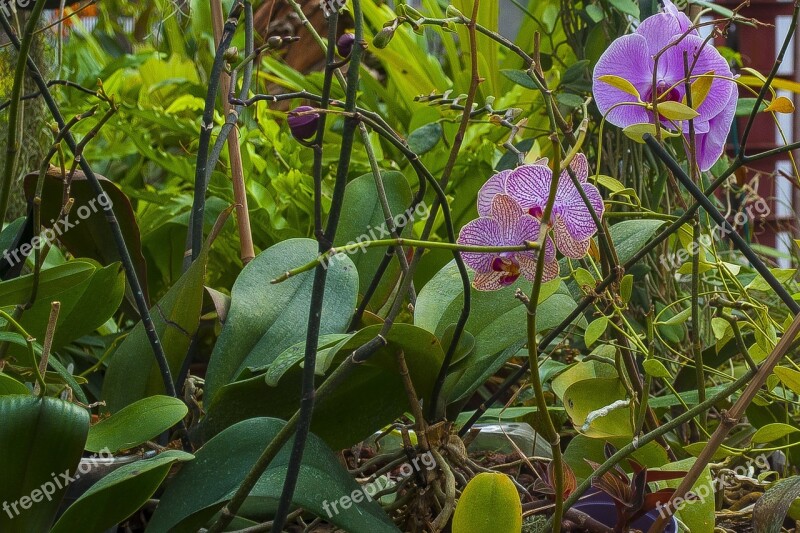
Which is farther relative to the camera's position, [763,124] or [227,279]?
[763,124]

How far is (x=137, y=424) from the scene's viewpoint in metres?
0.44

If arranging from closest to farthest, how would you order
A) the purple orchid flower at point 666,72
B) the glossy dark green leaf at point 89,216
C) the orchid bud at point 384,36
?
the orchid bud at point 384,36
the purple orchid flower at point 666,72
the glossy dark green leaf at point 89,216

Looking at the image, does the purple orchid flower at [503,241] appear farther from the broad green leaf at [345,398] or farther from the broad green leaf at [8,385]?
the broad green leaf at [8,385]

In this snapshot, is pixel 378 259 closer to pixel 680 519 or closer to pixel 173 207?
pixel 680 519

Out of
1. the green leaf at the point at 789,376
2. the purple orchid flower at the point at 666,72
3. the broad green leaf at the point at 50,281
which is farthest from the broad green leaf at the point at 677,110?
the broad green leaf at the point at 50,281

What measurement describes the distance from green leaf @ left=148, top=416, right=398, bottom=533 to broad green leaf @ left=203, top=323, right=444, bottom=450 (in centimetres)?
5

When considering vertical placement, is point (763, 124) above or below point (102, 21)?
below

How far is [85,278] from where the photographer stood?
0.54m

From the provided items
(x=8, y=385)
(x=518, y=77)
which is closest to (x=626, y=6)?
(x=518, y=77)

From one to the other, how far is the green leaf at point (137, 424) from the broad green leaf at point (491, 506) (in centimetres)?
16

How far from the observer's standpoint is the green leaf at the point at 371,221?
0.65m

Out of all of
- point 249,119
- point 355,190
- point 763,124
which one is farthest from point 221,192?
point 763,124

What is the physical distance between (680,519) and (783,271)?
6.9 inches

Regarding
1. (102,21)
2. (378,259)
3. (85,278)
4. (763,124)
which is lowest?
(763,124)
